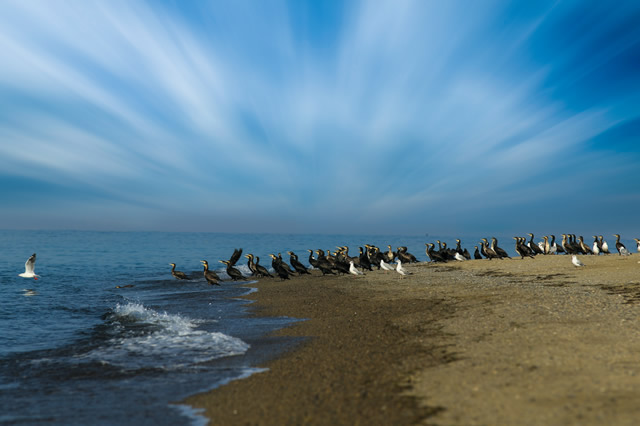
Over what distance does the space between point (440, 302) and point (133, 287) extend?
24.4m

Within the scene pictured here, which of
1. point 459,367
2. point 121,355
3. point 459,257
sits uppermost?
point 459,257

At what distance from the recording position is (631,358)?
322 inches

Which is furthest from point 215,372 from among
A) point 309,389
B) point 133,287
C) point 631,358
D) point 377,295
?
point 133,287

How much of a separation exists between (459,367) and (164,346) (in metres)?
8.70

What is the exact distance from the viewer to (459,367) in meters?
8.55

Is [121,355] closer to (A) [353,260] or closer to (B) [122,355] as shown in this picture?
(B) [122,355]

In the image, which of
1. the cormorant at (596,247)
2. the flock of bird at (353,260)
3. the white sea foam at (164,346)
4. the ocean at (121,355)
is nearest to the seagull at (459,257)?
the flock of bird at (353,260)

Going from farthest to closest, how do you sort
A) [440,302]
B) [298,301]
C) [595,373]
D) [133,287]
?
[133,287] < [298,301] < [440,302] < [595,373]

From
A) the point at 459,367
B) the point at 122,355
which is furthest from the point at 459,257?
the point at 122,355

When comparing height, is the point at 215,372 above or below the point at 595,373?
below

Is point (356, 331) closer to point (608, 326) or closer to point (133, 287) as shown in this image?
point (608, 326)

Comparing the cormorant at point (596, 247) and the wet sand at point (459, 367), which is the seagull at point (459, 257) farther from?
the wet sand at point (459, 367)

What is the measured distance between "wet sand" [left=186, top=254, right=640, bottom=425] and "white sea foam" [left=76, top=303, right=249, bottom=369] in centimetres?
220

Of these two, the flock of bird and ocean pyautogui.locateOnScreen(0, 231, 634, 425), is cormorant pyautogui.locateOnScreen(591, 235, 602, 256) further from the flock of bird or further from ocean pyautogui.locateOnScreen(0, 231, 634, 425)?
ocean pyautogui.locateOnScreen(0, 231, 634, 425)
